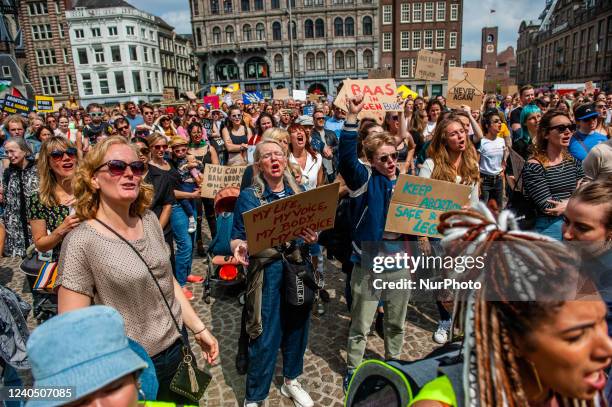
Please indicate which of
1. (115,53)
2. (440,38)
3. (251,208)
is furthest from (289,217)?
(115,53)

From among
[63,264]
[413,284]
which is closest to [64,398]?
[63,264]

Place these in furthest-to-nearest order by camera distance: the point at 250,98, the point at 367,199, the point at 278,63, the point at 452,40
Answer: the point at 278,63 → the point at 452,40 → the point at 250,98 → the point at 367,199

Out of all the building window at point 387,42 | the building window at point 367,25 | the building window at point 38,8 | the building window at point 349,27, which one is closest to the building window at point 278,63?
the building window at point 349,27

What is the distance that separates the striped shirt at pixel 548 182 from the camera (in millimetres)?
2969

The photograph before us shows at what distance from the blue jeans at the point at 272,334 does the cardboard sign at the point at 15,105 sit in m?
11.0

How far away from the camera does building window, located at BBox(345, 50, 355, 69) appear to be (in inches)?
2063

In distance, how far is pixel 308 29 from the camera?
2047 inches

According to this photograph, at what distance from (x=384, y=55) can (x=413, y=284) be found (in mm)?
56191

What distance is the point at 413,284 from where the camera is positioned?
1.29m

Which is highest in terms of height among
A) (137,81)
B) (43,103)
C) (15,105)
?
(137,81)

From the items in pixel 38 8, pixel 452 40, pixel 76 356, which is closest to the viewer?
pixel 76 356

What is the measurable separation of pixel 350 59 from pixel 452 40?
44.3 ft

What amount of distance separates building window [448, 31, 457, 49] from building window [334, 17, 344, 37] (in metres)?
14.2

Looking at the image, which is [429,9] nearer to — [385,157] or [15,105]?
[15,105]
